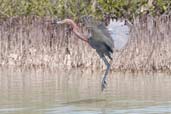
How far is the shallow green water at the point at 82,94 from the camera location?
8.80 meters

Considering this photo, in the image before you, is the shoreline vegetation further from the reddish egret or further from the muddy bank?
the reddish egret

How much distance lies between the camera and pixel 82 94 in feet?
34.9

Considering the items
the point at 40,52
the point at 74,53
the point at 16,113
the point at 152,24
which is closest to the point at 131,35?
the point at 152,24

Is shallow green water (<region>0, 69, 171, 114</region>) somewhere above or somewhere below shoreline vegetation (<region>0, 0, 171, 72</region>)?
below

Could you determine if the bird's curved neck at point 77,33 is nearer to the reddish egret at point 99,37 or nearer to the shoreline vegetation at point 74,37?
the reddish egret at point 99,37

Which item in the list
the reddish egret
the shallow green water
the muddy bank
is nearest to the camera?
the shallow green water

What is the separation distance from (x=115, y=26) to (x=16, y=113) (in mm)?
5116

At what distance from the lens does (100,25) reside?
10.8m

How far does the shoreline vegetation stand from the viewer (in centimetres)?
1528

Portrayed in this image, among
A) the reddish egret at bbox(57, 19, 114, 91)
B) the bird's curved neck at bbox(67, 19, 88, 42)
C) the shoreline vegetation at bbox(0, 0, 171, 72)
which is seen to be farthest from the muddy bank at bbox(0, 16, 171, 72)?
the bird's curved neck at bbox(67, 19, 88, 42)

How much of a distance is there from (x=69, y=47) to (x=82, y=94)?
6165 millimetres

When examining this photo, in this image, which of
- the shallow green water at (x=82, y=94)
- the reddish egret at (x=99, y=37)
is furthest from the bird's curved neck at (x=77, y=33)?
the shallow green water at (x=82, y=94)

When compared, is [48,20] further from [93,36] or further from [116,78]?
[93,36]

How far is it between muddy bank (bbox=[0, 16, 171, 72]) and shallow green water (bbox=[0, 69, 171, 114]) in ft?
2.89
